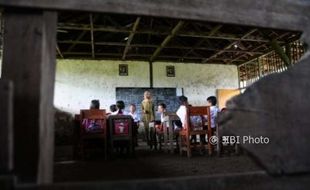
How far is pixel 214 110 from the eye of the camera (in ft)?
19.7

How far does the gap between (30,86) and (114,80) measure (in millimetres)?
11477

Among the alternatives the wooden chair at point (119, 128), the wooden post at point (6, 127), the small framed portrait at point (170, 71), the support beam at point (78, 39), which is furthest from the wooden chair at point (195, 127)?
the small framed portrait at point (170, 71)

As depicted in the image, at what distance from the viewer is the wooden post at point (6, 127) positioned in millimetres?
1202

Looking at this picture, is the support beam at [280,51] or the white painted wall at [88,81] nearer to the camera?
the support beam at [280,51]

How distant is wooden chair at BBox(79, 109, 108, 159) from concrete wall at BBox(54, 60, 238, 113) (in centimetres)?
700

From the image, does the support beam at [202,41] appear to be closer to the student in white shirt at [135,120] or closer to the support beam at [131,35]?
the support beam at [131,35]

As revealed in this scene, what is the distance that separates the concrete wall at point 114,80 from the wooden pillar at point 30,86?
440 inches

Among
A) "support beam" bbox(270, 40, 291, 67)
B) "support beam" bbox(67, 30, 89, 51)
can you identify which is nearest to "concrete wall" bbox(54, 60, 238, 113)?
"support beam" bbox(67, 30, 89, 51)

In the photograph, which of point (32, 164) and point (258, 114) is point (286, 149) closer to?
point (258, 114)

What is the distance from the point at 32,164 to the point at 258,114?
3.26 ft

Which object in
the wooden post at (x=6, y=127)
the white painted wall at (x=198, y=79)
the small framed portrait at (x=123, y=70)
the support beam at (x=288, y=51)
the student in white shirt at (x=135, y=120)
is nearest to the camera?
the wooden post at (x=6, y=127)

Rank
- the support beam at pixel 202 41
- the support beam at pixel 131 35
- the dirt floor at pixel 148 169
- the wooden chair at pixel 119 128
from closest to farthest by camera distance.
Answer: the dirt floor at pixel 148 169, the wooden chair at pixel 119 128, the support beam at pixel 131 35, the support beam at pixel 202 41

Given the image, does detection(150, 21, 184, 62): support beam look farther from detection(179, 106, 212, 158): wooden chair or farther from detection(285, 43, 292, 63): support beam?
detection(285, 43, 292, 63): support beam

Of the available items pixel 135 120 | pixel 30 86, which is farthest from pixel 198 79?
pixel 30 86
